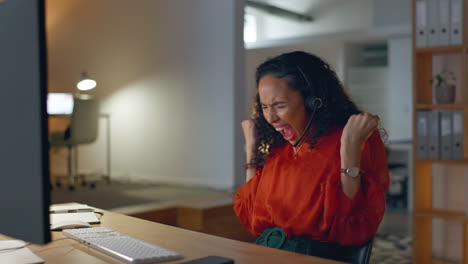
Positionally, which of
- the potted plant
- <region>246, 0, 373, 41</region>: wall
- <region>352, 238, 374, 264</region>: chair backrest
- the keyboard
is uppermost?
<region>246, 0, 373, 41</region>: wall

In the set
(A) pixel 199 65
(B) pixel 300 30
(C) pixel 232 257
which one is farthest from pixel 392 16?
(C) pixel 232 257

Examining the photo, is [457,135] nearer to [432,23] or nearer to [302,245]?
[432,23]

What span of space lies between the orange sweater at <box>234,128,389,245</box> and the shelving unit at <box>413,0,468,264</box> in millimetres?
2296

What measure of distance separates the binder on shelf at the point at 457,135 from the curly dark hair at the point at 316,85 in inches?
87.4

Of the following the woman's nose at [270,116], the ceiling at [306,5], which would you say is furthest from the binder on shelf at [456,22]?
the ceiling at [306,5]

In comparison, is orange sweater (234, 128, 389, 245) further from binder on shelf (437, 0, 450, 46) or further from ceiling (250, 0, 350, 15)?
ceiling (250, 0, 350, 15)

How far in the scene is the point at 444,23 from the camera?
3549mm

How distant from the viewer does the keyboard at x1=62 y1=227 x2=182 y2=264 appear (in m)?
1.08

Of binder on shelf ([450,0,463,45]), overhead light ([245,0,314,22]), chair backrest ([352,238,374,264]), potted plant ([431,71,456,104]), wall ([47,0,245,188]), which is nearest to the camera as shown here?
chair backrest ([352,238,374,264])

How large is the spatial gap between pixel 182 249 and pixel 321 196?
0.47m

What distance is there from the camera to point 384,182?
150 centimetres

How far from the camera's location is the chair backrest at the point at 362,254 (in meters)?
1.45

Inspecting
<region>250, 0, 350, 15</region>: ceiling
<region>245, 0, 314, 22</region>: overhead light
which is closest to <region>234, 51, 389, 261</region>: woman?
<region>245, 0, 314, 22</region>: overhead light

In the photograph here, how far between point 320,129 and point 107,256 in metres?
0.71
